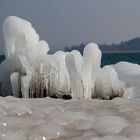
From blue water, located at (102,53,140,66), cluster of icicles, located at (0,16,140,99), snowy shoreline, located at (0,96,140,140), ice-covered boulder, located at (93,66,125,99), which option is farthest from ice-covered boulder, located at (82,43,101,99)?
blue water, located at (102,53,140,66)

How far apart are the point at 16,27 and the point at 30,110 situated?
9480mm

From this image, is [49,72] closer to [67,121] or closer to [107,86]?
[107,86]

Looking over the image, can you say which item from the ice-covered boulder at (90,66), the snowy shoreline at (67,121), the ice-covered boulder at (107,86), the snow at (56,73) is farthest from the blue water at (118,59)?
the snowy shoreline at (67,121)

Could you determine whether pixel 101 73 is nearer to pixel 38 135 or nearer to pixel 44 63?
pixel 44 63

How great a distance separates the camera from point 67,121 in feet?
14.2

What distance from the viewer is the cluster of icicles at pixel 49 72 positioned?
1232cm

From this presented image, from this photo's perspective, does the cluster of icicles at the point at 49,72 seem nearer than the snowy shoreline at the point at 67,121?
No

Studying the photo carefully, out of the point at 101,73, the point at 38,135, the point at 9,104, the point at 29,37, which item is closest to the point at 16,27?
the point at 29,37

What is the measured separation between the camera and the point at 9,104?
4.98 meters

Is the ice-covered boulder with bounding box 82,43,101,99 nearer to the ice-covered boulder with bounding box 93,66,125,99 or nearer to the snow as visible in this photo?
the snow

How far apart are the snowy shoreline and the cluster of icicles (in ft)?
22.7

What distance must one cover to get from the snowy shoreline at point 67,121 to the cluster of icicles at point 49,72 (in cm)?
692

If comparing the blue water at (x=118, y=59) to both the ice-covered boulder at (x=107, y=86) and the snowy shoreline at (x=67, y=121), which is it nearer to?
the ice-covered boulder at (x=107, y=86)

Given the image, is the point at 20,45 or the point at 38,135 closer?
the point at 38,135
